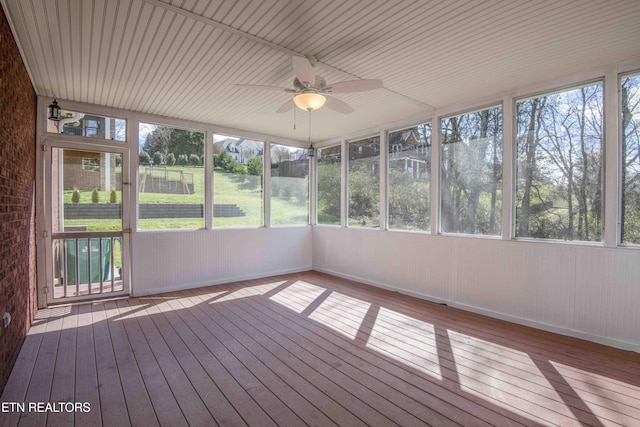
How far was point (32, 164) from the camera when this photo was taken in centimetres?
389

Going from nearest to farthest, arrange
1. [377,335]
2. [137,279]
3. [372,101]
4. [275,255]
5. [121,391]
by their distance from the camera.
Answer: [121,391] < [377,335] < [372,101] < [137,279] < [275,255]

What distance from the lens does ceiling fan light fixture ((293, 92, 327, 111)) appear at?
288 cm

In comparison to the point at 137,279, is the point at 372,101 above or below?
above

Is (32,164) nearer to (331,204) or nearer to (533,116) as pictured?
(331,204)

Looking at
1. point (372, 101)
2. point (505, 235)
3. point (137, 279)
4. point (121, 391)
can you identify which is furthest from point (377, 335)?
point (137, 279)

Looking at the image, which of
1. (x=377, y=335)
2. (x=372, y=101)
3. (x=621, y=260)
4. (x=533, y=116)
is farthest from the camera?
(x=372, y=101)

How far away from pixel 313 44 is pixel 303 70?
0.37 metres

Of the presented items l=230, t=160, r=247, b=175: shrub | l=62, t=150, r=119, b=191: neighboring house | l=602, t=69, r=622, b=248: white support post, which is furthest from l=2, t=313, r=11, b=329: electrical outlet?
l=602, t=69, r=622, b=248: white support post

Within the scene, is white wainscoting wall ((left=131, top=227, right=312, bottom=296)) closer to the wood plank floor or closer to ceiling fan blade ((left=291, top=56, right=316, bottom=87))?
the wood plank floor

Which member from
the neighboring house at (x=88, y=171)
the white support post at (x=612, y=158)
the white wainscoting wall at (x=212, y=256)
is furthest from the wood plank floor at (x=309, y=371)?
the neighboring house at (x=88, y=171)

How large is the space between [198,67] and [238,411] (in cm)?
324

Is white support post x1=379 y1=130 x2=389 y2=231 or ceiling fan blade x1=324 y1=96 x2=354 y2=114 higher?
ceiling fan blade x1=324 y1=96 x2=354 y2=114

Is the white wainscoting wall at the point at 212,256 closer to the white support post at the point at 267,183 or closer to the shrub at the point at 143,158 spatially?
the white support post at the point at 267,183

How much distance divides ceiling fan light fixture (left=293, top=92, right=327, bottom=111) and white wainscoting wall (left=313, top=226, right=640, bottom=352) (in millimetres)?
2790
